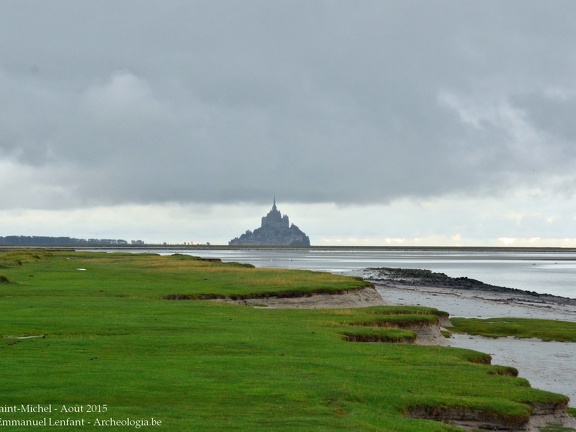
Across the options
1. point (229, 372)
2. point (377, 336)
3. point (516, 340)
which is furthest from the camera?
point (516, 340)

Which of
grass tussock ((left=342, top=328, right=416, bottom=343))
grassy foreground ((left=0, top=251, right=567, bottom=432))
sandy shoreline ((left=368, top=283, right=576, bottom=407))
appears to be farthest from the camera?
grass tussock ((left=342, top=328, right=416, bottom=343))

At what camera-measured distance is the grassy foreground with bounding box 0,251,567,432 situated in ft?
59.6

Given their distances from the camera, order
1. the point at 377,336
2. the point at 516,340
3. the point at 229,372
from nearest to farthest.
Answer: the point at 229,372, the point at 377,336, the point at 516,340

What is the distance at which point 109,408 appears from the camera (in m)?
18.0

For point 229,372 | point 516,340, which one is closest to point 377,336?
point 229,372

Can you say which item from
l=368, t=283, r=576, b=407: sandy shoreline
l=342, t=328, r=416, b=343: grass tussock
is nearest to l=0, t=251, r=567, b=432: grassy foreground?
l=342, t=328, r=416, b=343: grass tussock

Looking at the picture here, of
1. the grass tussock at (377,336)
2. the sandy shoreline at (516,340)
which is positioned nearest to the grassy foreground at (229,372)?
the grass tussock at (377,336)

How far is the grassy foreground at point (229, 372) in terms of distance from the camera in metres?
18.2

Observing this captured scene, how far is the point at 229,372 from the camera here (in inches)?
896

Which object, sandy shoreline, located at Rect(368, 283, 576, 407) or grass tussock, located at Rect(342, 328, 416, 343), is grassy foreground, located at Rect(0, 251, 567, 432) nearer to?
grass tussock, located at Rect(342, 328, 416, 343)

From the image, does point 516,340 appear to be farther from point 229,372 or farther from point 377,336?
point 229,372

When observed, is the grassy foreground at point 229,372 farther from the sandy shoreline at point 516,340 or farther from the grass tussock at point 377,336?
the sandy shoreline at point 516,340

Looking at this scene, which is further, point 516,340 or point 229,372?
point 516,340

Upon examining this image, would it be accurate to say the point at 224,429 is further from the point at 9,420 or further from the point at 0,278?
the point at 0,278
